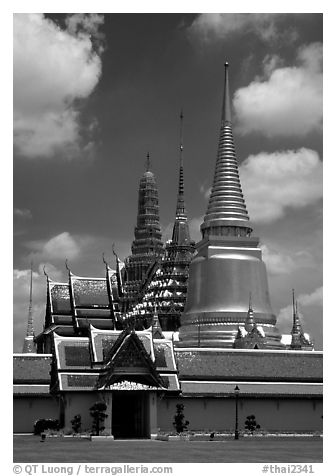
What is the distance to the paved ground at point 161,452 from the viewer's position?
20.1m

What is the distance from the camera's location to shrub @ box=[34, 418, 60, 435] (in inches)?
1251

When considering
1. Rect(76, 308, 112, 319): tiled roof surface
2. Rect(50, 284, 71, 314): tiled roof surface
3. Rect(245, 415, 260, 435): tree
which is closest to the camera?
Rect(245, 415, 260, 435): tree

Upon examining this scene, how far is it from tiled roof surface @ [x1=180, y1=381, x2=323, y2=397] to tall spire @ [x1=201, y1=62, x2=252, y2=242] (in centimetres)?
1464

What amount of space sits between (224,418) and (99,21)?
16.3m

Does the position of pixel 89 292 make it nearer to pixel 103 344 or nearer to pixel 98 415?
pixel 103 344

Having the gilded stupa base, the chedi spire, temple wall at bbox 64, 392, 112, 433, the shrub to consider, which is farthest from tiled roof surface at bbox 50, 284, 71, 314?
temple wall at bbox 64, 392, 112, 433

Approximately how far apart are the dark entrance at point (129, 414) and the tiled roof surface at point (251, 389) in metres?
2.12

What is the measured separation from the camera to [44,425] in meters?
31.9

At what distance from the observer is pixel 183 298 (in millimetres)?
57375

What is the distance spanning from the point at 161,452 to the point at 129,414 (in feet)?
29.9

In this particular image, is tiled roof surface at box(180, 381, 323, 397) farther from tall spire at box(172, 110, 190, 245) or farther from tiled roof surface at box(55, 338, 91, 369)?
tall spire at box(172, 110, 190, 245)

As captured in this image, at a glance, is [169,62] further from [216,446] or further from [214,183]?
[214,183]

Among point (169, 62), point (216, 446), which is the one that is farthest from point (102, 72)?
point (216, 446)

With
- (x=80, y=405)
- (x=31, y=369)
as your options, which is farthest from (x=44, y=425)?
(x=31, y=369)
